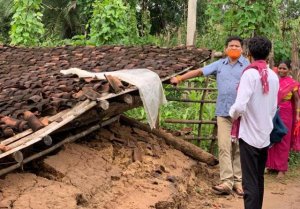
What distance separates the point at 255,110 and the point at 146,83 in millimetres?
1267

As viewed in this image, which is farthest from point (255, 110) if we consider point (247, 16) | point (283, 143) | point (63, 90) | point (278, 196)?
point (247, 16)

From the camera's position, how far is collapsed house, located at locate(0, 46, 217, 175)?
11.8ft

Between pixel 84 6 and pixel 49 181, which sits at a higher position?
pixel 84 6

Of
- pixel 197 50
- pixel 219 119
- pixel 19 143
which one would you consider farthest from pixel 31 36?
pixel 19 143

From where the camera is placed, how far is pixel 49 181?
4.16 m

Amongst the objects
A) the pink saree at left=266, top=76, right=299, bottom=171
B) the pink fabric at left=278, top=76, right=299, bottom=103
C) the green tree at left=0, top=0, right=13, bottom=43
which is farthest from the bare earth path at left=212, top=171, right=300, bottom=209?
the green tree at left=0, top=0, right=13, bottom=43

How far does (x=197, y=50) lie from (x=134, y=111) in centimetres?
275

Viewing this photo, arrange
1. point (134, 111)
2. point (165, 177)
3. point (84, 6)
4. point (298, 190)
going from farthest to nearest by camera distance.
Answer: point (84, 6) < point (134, 111) < point (298, 190) < point (165, 177)

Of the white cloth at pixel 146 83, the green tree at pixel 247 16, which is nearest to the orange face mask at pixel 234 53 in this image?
the white cloth at pixel 146 83

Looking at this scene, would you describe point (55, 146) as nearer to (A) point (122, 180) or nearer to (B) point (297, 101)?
(A) point (122, 180)

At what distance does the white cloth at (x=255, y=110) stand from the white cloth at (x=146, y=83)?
1.07 meters

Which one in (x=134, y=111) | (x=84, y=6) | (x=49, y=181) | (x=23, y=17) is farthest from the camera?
(x=84, y=6)

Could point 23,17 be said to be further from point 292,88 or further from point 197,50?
point 292,88

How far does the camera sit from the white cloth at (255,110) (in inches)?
154
